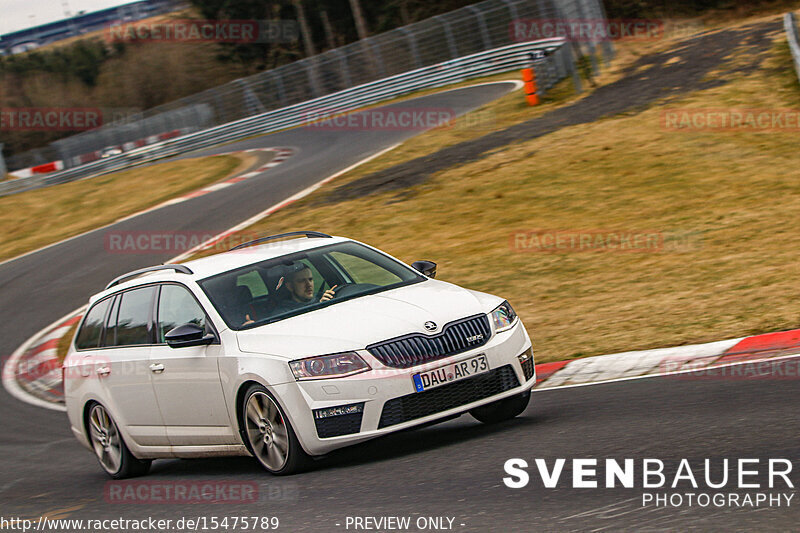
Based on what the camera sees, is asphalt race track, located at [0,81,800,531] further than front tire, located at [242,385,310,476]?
No

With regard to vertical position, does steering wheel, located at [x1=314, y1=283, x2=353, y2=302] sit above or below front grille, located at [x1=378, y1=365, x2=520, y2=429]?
above

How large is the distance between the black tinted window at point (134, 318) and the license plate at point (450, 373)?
230 centimetres

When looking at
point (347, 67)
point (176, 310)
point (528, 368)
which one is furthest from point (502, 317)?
point (347, 67)

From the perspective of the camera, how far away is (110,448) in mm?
7887

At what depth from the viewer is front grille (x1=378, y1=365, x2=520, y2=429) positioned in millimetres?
6082

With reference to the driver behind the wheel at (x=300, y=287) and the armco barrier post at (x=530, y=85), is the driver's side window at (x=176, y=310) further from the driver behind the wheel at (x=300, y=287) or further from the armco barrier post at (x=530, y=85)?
the armco barrier post at (x=530, y=85)

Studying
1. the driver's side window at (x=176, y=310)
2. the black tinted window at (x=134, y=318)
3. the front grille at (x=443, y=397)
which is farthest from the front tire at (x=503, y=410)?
the black tinted window at (x=134, y=318)

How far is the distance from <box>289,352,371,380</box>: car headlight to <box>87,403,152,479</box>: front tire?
7.82 ft

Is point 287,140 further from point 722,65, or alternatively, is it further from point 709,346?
point 709,346

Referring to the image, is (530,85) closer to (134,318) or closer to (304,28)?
(134,318)

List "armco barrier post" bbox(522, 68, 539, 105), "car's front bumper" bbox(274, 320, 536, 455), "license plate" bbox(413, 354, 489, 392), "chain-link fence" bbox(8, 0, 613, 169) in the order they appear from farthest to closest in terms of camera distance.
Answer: "chain-link fence" bbox(8, 0, 613, 169)
"armco barrier post" bbox(522, 68, 539, 105)
"license plate" bbox(413, 354, 489, 392)
"car's front bumper" bbox(274, 320, 536, 455)

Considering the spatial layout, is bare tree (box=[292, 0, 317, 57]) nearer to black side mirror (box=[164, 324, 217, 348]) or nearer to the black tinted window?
the black tinted window

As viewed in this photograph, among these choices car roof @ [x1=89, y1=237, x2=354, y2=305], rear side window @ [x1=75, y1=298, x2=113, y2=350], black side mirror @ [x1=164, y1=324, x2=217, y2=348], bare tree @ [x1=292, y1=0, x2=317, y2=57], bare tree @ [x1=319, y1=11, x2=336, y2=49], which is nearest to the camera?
black side mirror @ [x1=164, y1=324, x2=217, y2=348]

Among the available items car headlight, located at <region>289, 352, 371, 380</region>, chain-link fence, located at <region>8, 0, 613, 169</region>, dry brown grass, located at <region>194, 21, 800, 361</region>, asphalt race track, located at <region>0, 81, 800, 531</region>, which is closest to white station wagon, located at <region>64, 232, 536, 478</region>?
car headlight, located at <region>289, 352, 371, 380</region>
